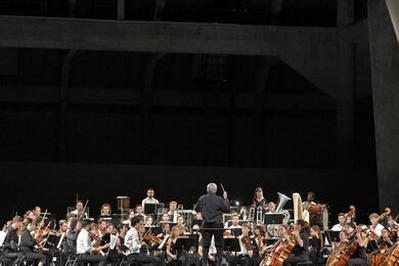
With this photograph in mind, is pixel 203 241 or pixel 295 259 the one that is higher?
pixel 203 241

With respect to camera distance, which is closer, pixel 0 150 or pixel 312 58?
pixel 312 58

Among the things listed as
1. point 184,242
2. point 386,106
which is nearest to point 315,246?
point 184,242

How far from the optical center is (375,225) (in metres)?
17.3

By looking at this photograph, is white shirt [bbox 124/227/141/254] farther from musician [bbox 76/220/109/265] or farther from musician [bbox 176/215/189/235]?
musician [bbox 176/215/189/235]

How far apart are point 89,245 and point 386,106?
9.83 metres

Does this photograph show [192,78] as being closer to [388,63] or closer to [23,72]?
[23,72]

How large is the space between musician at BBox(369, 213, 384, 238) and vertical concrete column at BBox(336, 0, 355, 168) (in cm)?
1037

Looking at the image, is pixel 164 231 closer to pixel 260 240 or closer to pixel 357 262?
pixel 260 240

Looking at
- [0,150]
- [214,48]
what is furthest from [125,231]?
[0,150]

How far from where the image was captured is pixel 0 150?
105ft

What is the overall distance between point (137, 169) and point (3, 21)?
6.53 metres

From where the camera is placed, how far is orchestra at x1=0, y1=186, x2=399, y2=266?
16.2 meters

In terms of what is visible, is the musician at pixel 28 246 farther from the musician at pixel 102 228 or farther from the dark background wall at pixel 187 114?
the dark background wall at pixel 187 114

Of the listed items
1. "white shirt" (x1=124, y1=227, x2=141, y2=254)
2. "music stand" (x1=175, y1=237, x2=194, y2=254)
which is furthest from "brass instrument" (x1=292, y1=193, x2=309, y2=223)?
"white shirt" (x1=124, y1=227, x2=141, y2=254)
